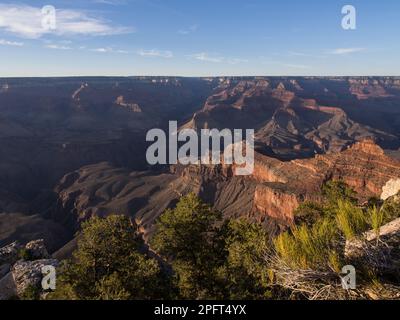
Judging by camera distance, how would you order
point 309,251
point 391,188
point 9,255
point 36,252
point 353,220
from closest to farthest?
1. point 309,251
2. point 353,220
3. point 36,252
4. point 9,255
5. point 391,188

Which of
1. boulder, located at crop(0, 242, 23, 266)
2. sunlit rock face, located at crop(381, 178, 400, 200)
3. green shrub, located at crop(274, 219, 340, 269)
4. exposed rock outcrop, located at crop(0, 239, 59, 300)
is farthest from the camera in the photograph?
sunlit rock face, located at crop(381, 178, 400, 200)

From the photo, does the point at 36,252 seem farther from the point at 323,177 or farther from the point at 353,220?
the point at 323,177

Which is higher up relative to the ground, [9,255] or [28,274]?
[28,274]

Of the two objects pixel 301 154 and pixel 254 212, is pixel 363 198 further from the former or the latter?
pixel 301 154

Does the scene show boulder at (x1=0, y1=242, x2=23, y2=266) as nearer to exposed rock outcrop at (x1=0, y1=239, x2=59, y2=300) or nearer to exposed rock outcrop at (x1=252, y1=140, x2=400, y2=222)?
exposed rock outcrop at (x1=0, y1=239, x2=59, y2=300)

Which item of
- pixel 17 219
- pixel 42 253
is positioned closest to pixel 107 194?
pixel 17 219

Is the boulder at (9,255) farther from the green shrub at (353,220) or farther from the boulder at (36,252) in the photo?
the green shrub at (353,220)

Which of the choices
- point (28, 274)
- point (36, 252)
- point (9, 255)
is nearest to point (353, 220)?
point (28, 274)

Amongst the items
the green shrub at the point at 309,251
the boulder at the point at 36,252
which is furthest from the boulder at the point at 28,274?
the green shrub at the point at 309,251

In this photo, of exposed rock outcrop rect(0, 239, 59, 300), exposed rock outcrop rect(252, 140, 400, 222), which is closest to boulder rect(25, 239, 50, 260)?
exposed rock outcrop rect(0, 239, 59, 300)

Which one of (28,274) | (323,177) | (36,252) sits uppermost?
(323,177)

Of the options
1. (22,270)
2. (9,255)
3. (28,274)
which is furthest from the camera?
(9,255)
